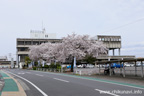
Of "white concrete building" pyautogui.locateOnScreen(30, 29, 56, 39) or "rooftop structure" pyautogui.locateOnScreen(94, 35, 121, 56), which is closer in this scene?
"rooftop structure" pyautogui.locateOnScreen(94, 35, 121, 56)

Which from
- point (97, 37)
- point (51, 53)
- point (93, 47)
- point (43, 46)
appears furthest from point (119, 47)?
point (93, 47)

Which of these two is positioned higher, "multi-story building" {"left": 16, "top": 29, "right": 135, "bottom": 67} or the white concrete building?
the white concrete building

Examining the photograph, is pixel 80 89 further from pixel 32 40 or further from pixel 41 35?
pixel 41 35

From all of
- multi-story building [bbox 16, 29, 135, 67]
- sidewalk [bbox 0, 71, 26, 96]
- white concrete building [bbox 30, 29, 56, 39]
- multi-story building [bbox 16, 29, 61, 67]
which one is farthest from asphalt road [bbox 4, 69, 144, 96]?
white concrete building [bbox 30, 29, 56, 39]

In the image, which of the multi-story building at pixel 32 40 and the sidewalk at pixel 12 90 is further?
the multi-story building at pixel 32 40

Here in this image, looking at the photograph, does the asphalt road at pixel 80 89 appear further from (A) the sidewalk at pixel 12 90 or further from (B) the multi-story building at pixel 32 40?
(B) the multi-story building at pixel 32 40

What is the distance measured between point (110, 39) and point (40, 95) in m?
79.3

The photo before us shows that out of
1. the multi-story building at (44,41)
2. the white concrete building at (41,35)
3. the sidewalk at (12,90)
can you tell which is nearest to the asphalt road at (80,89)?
the sidewalk at (12,90)

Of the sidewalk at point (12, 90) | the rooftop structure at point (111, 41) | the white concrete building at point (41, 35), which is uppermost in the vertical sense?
the white concrete building at point (41, 35)

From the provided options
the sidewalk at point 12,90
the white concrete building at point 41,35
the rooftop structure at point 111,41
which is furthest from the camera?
the white concrete building at point 41,35

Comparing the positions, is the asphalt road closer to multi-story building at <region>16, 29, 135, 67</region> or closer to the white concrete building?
multi-story building at <region>16, 29, 135, 67</region>

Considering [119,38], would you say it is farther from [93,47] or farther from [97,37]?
[93,47]

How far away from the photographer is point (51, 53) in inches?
2025

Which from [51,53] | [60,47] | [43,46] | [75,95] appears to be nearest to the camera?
[75,95]
